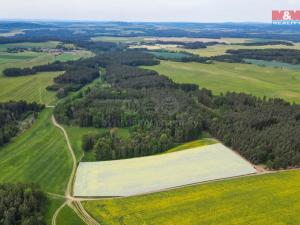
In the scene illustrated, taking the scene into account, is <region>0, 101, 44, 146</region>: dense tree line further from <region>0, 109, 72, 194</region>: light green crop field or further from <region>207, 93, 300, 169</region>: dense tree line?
<region>207, 93, 300, 169</region>: dense tree line

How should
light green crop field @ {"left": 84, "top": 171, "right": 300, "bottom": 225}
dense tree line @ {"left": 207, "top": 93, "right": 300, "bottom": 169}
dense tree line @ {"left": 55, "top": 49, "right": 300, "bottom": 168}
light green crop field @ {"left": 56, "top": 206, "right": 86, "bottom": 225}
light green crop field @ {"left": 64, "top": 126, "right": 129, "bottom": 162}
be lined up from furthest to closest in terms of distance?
light green crop field @ {"left": 64, "top": 126, "right": 129, "bottom": 162}, dense tree line @ {"left": 55, "top": 49, "right": 300, "bottom": 168}, dense tree line @ {"left": 207, "top": 93, "right": 300, "bottom": 169}, light green crop field @ {"left": 56, "top": 206, "right": 86, "bottom": 225}, light green crop field @ {"left": 84, "top": 171, "right": 300, "bottom": 225}

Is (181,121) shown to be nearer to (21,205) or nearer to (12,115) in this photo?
(12,115)

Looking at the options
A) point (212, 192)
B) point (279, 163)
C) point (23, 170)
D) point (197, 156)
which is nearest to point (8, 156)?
point (23, 170)

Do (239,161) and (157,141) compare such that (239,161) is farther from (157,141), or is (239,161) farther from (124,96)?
(124,96)

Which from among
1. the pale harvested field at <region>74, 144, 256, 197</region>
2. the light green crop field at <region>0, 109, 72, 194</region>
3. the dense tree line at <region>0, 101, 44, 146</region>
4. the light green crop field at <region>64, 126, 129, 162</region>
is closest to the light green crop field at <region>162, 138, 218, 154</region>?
the pale harvested field at <region>74, 144, 256, 197</region>

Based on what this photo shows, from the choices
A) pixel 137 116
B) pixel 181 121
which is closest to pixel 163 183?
pixel 181 121

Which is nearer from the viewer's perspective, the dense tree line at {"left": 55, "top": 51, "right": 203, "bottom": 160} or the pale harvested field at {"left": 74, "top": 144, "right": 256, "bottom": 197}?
the pale harvested field at {"left": 74, "top": 144, "right": 256, "bottom": 197}
